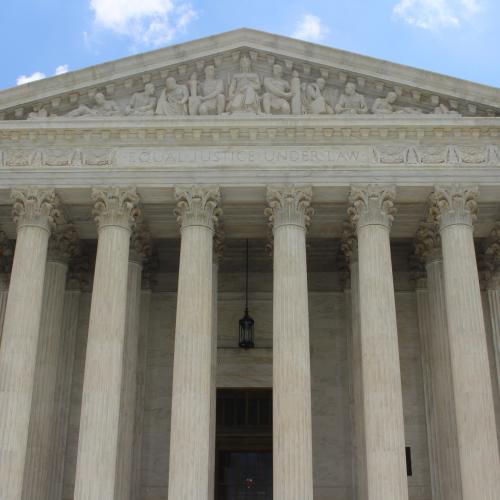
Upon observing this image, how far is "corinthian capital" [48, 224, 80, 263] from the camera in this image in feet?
91.1

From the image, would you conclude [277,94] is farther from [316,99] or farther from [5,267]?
[5,267]

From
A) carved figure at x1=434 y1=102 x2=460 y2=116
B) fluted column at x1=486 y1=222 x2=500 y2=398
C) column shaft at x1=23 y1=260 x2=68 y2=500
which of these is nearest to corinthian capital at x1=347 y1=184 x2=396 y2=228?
carved figure at x1=434 y1=102 x2=460 y2=116

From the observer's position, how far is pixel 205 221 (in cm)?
2530

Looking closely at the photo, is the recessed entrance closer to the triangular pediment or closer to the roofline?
the triangular pediment

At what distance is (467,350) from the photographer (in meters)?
23.4

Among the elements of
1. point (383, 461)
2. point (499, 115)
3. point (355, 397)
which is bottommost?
point (383, 461)

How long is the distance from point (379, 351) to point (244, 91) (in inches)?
378

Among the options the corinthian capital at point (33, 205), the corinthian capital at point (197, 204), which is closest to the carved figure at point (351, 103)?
the corinthian capital at point (197, 204)

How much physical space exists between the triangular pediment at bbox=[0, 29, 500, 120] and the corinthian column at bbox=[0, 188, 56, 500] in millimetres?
3160

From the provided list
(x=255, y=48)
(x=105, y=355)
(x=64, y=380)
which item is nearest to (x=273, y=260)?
(x=105, y=355)

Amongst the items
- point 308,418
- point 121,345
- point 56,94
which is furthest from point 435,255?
point 56,94

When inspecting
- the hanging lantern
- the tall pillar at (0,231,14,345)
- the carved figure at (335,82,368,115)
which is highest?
the carved figure at (335,82,368,115)

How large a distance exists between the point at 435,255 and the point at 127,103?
11581mm

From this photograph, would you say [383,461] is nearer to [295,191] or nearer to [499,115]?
[295,191]
